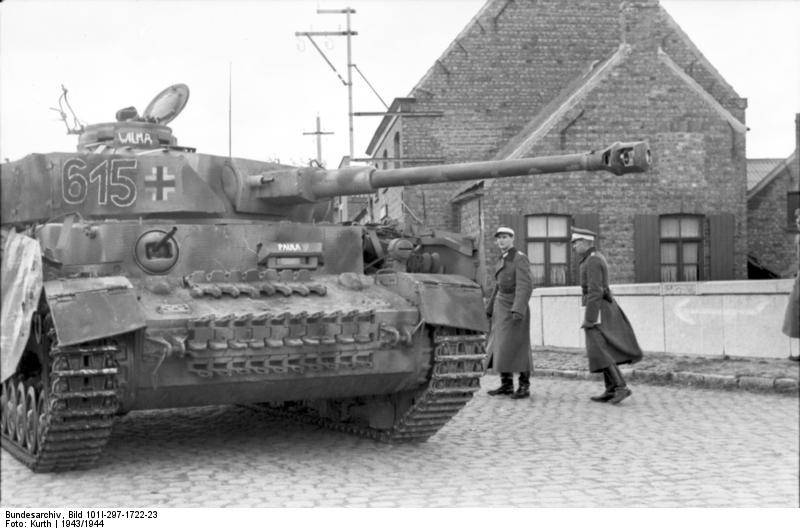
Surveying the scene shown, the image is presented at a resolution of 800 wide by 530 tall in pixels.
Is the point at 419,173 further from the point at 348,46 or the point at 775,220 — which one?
the point at 775,220

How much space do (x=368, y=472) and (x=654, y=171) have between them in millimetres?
15447

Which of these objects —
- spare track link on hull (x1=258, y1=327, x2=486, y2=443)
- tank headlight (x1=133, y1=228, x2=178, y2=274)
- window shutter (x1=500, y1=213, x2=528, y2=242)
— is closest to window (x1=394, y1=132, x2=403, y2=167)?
window shutter (x1=500, y1=213, x2=528, y2=242)

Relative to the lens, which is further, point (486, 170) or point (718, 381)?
point (718, 381)

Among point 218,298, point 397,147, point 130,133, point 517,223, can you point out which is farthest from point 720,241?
point 218,298

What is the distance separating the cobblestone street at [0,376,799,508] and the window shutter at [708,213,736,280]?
11.9 metres

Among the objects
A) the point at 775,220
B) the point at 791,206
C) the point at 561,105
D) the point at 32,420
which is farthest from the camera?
the point at 791,206

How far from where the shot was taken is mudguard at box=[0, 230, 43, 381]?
23.8ft

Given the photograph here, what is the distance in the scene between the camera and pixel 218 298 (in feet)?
25.6

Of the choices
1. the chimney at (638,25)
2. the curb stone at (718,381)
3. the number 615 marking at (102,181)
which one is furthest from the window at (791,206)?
the number 615 marking at (102,181)

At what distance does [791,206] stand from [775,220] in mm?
944

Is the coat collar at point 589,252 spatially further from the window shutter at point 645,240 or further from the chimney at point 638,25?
the chimney at point 638,25

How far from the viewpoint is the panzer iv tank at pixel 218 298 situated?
716 cm

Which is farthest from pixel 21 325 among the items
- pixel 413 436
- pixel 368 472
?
pixel 413 436

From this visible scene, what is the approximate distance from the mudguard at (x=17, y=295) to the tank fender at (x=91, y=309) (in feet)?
0.50
